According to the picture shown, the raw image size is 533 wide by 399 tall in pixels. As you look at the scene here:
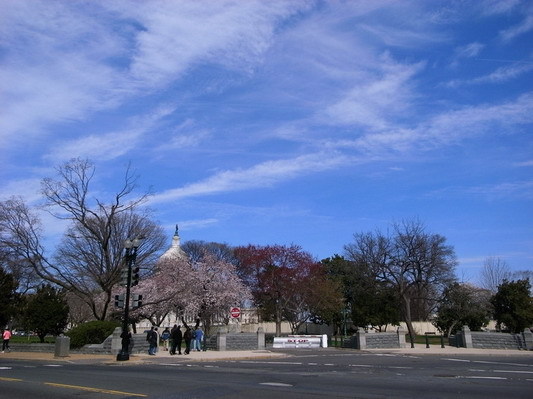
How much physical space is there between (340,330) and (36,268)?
Answer: 36.7m

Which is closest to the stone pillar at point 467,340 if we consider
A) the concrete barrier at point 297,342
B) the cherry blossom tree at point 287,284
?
the concrete barrier at point 297,342

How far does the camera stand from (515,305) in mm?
46031

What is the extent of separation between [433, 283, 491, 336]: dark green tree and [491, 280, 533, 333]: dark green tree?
7.45ft

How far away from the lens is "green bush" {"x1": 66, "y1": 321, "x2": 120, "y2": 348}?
31406 millimetres

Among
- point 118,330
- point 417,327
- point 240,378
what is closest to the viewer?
point 240,378

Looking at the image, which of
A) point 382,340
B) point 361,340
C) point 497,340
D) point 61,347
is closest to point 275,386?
point 61,347

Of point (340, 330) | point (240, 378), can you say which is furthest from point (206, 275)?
point (240, 378)

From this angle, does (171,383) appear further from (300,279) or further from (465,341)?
(300,279)

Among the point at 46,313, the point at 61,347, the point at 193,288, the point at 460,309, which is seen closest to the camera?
the point at 61,347

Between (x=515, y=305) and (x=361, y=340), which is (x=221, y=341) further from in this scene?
(x=515, y=305)

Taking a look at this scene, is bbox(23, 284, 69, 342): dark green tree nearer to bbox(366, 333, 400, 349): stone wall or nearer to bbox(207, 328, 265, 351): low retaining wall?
bbox(207, 328, 265, 351): low retaining wall

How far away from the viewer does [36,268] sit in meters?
37.6

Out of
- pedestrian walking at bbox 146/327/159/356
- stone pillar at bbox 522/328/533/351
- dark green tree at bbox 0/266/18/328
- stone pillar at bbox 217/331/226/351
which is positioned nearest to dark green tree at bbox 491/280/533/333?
stone pillar at bbox 522/328/533/351

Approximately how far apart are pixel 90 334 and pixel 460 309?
33.9m
